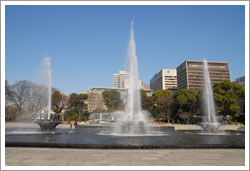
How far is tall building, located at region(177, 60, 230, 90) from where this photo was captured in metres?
94.6

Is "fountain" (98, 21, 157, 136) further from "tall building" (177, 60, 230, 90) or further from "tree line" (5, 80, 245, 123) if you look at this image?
"tall building" (177, 60, 230, 90)

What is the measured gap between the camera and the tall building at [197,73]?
94.6 m

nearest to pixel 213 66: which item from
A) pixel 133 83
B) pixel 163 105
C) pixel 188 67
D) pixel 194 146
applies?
pixel 188 67

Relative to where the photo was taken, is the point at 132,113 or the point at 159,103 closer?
the point at 132,113

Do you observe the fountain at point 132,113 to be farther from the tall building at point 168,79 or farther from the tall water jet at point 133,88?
the tall building at point 168,79

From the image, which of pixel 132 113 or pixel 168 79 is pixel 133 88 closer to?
pixel 132 113

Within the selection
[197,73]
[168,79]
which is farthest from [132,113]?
[168,79]

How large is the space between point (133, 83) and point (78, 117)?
1272 inches

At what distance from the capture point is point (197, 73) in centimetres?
9994

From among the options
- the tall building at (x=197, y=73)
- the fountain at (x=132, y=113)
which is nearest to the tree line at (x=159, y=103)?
the fountain at (x=132, y=113)

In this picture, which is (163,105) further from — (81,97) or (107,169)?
(107,169)

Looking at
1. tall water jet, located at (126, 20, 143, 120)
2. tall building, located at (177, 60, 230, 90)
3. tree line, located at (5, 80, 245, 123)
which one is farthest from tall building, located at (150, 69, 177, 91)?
tall water jet, located at (126, 20, 143, 120)

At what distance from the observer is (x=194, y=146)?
6.96 m

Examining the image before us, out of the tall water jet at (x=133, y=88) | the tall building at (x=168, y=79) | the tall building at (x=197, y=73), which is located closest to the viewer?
the tall water jet at (x=133, y=88)
